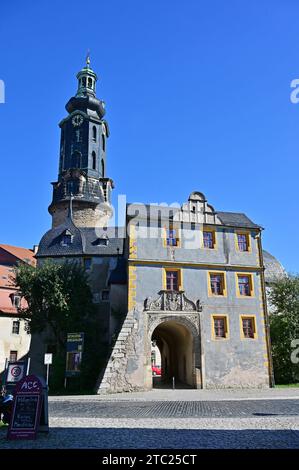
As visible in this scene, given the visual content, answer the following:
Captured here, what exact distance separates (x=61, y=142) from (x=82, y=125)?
3677 mm

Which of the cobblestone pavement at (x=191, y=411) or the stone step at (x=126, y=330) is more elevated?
the stone step at (x=126, y=330)

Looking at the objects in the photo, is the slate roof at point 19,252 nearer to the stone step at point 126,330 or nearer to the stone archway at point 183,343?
the stone archway at point 183,343

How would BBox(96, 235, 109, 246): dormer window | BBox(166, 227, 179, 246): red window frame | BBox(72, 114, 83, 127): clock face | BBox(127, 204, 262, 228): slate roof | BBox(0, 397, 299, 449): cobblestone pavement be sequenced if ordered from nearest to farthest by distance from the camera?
BBox(0, 397, 299, 449): cobblestone pavement < BBox(166, 227, 179, 246): red window frame < BBox(127, 204, 262, 228): slate roof < BBox(96, 235, 109, 246): dormer window < BBox(72, 114, 83, 127): clock face

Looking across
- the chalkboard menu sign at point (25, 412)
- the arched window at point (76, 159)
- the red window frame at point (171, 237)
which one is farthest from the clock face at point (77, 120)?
the chalkboard menu sign at point (25, 412)

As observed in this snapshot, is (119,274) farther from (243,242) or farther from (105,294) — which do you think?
(243,242)

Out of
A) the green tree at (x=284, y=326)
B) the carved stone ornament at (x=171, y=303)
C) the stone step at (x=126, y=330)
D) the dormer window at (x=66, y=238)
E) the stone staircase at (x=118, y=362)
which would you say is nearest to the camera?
the stone staircase at (x=118, y=362)

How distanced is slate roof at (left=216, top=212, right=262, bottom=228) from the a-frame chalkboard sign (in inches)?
798

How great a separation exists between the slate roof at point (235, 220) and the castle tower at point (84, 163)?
1924 cm

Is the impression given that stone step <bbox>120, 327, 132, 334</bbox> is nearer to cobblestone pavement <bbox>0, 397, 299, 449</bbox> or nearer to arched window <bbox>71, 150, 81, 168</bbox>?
cobblestone pavement <bbox>0, 397, 299, 449</bbox>

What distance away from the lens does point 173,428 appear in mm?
9797

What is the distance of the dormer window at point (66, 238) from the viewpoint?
32.9m

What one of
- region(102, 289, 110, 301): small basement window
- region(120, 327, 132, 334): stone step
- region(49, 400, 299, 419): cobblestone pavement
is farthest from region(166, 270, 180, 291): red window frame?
region(49, 400, 299, 419): cobblestone pavement

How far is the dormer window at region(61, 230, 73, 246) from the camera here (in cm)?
3294

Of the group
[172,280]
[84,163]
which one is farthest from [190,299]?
[84,163]
